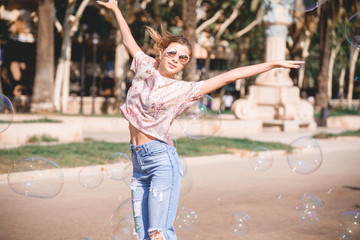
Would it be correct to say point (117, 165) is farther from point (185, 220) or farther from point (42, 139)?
point (42, 139)

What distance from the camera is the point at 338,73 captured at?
68.6 m

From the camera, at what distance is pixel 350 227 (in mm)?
5320

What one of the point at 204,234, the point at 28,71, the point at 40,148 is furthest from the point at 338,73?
the point at 204,234

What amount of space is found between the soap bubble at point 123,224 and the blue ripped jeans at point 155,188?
83cm

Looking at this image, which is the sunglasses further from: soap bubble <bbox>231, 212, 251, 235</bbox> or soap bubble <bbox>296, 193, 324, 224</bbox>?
soap bubble <bbox>296, 193, 324, 224</bbox>

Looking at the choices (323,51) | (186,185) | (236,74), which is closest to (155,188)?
(236,74)

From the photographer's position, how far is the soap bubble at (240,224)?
5449 mm

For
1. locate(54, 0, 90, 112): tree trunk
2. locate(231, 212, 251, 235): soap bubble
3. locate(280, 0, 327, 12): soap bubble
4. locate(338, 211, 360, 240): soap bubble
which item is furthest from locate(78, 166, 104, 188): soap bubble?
locate(54, 0, 90, 112): tree trunk

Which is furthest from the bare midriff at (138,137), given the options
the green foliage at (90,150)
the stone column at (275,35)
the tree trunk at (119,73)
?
the tree trunk at (119,73)

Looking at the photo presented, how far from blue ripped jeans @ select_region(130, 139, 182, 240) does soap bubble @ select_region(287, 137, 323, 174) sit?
3951mm

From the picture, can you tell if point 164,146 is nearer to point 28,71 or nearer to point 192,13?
point 192,13

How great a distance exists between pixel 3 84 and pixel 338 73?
46.5 meters

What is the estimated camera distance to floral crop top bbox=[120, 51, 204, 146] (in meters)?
3.28

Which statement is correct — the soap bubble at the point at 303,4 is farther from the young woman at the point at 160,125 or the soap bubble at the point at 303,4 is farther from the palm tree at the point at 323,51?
the palm tree at the point at 323,51
